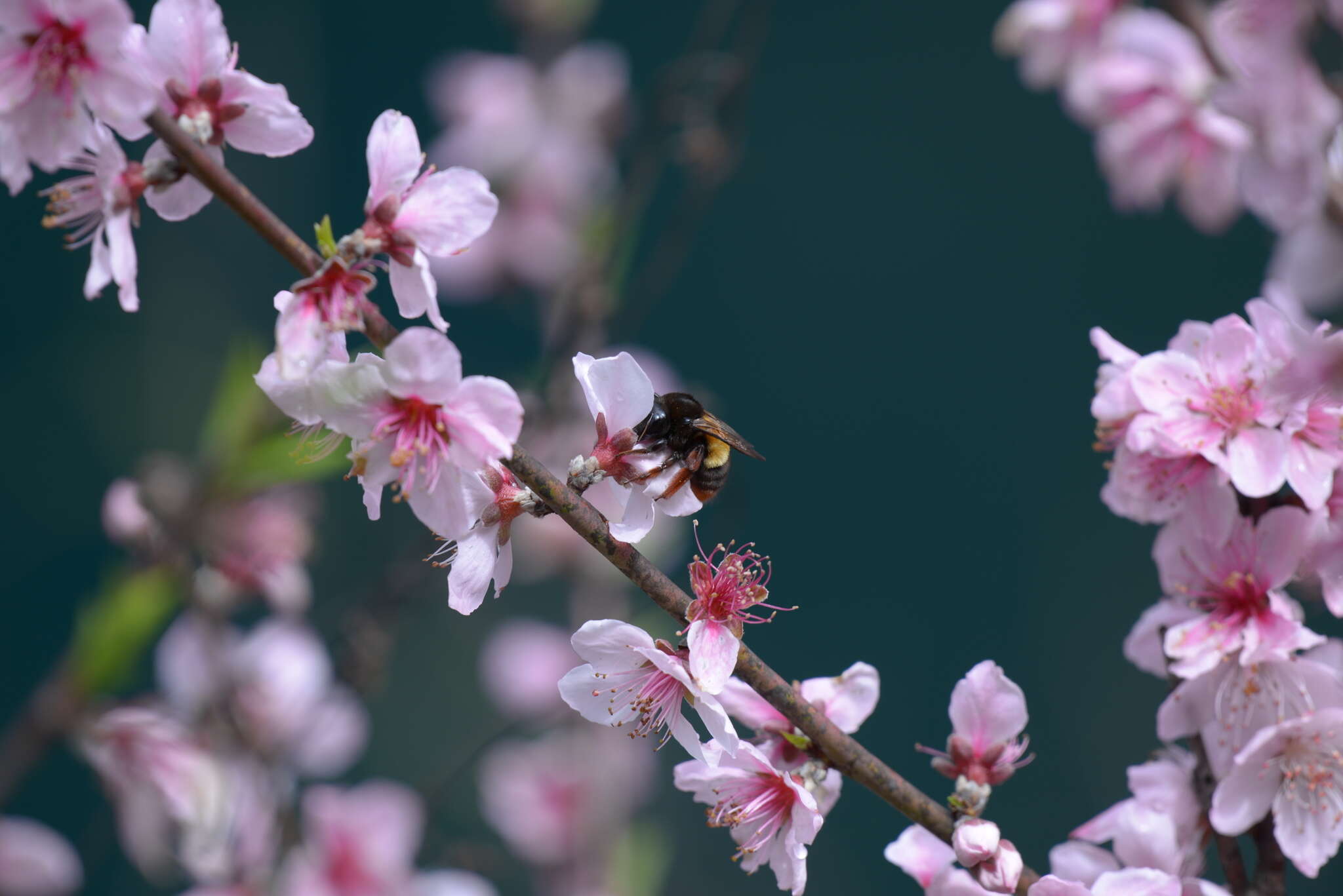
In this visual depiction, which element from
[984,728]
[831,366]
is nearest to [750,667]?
[984,728]

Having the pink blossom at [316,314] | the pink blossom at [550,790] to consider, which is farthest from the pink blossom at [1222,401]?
the pink blossom at [550,790]

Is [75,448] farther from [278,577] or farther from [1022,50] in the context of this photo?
[1022,50]

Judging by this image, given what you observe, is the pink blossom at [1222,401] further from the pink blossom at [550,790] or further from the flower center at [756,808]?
the pink blossom at [550,790]

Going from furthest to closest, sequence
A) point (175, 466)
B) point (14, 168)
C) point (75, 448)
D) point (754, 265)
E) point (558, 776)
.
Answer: point (754, 265) → point (75, 448) → point (558, 776) → point (175, 466) → point (14, 168)

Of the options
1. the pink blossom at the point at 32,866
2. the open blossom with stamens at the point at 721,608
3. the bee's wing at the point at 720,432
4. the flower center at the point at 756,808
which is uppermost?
the open blossom with stamens at the point at 721,608

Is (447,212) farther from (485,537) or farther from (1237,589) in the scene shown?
(1237,589)

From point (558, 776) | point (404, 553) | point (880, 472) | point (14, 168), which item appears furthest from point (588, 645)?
point (880, 472)

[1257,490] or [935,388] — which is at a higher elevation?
[1257,490]

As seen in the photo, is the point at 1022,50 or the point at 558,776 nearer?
the point at 1022,50
